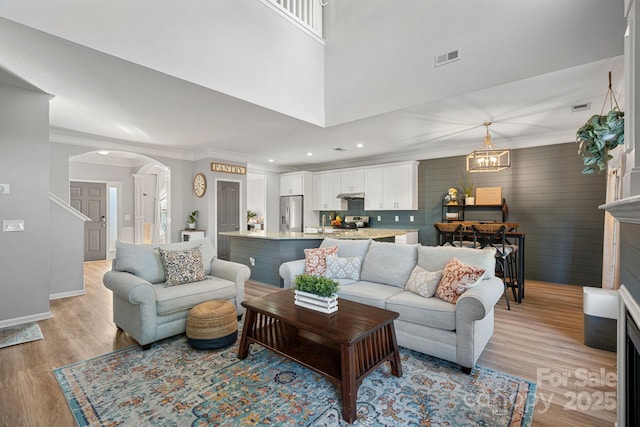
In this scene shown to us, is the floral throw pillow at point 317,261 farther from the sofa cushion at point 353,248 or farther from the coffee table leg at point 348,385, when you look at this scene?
the coffee table leg at point 348,385

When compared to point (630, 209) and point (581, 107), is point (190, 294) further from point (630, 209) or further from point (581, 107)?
point (581, 107)

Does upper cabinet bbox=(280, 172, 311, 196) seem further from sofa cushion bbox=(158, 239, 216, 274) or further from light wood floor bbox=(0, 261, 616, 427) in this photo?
light wood floor bbox=(0, 261, 616, 427)

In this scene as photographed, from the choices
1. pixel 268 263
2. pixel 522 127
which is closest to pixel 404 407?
pixel 268 263

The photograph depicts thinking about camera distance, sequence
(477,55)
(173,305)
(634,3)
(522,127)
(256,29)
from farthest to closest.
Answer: (522,127) < (256,29) < (477,55) < (173,305) < (634,3)

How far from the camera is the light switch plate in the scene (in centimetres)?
326

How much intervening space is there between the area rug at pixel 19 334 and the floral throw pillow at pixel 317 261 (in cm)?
281

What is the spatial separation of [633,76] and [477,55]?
2.15 meters

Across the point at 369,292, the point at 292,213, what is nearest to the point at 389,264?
the point at 369,292

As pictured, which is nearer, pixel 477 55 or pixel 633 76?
pixel 633 76

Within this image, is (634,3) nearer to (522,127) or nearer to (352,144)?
(522,127)

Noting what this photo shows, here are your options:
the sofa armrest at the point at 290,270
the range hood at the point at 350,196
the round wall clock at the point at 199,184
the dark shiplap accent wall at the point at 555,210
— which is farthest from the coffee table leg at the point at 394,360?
the round wall clock at the point at 199,184

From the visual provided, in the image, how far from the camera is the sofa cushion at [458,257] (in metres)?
2.82

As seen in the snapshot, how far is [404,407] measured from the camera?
1.94m

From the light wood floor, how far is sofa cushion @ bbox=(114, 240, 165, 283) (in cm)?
63
